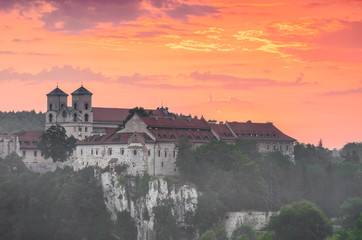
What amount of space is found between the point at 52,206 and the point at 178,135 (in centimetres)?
2429

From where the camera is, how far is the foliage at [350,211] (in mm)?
143500

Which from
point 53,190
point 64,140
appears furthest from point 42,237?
point 64,140

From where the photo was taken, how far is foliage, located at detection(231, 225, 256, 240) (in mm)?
136000

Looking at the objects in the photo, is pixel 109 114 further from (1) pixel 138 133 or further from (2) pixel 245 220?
(2) pixel 245 220

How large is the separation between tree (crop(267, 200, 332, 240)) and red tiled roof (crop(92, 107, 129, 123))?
2022 inches

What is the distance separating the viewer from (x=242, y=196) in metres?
144

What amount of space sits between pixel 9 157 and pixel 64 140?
35.6 feet

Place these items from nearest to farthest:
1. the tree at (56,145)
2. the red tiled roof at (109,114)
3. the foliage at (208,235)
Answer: the foliage at (208,235) < the tree at (56,145) < the red tiled roof at (109,114)

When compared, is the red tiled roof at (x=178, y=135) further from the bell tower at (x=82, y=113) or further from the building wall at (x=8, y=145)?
the building wall at (x=8, y=145)

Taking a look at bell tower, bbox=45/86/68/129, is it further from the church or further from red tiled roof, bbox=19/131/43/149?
red tiled roof, bbox=19/131/43/149

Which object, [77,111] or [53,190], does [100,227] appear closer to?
[53,190]

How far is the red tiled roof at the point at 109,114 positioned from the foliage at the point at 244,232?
43352 mm

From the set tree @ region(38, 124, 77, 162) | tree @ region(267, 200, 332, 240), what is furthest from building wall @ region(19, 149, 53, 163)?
tree @ region(267, 200, 332, 240)

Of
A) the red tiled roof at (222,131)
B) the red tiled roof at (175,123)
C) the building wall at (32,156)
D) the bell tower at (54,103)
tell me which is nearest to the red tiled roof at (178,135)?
the red tiled roof at (175,123)
